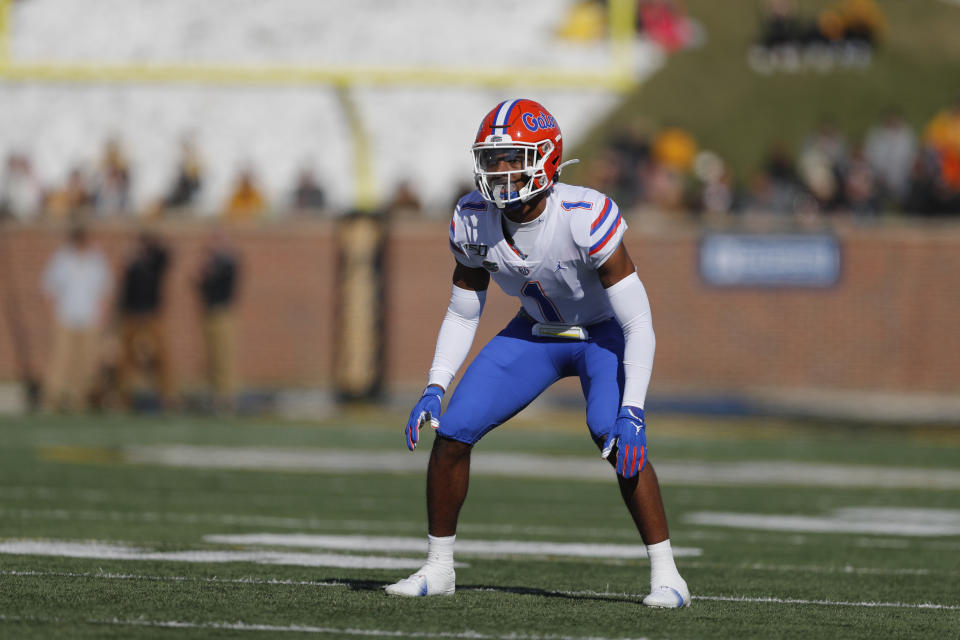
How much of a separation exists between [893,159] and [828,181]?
94 cm

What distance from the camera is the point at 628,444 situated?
630 cm

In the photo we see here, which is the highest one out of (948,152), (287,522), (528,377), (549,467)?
(528,377)

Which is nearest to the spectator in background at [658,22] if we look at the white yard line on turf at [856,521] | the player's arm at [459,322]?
the white yard line on turf at [856,521]

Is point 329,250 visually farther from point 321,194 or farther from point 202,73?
point 202,73

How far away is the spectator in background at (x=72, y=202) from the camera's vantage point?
25.2m

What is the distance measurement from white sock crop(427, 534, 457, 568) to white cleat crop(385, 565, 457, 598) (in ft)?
0.08

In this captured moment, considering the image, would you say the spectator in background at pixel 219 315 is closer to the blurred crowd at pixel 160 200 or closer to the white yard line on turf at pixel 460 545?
the blurred crowd at pixel 160 200

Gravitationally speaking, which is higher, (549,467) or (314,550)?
(314,550)

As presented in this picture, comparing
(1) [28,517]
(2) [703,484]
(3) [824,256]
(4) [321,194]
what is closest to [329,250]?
(4) [321,194]

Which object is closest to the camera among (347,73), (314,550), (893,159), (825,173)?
(314,550)

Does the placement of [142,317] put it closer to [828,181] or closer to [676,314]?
[676,314]

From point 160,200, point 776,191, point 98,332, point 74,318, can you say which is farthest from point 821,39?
point 74,318

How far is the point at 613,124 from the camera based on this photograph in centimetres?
3641

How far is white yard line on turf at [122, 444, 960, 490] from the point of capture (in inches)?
506
